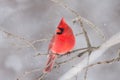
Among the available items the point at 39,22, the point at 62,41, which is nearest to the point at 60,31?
A: the point at 62,41

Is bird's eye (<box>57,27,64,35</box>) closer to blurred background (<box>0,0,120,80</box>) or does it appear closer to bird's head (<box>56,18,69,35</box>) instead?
bird's head (<box>56,18,69,35</box>)

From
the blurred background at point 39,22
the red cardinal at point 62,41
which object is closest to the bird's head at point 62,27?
the red cardinal at point 62,41

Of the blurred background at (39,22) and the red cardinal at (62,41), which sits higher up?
the red cardinal at (62,41)

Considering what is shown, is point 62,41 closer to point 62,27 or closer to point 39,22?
point 62,27

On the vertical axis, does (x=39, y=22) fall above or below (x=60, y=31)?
below

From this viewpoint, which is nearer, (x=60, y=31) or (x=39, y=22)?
(x=60, y=31)

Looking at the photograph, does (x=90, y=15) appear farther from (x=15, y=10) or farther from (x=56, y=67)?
(x=56, y=67)

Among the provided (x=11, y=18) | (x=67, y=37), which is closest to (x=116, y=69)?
(x=11, y=18)

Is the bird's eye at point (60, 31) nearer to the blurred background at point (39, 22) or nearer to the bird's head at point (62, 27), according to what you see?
the bird's head at point (62, 27)
